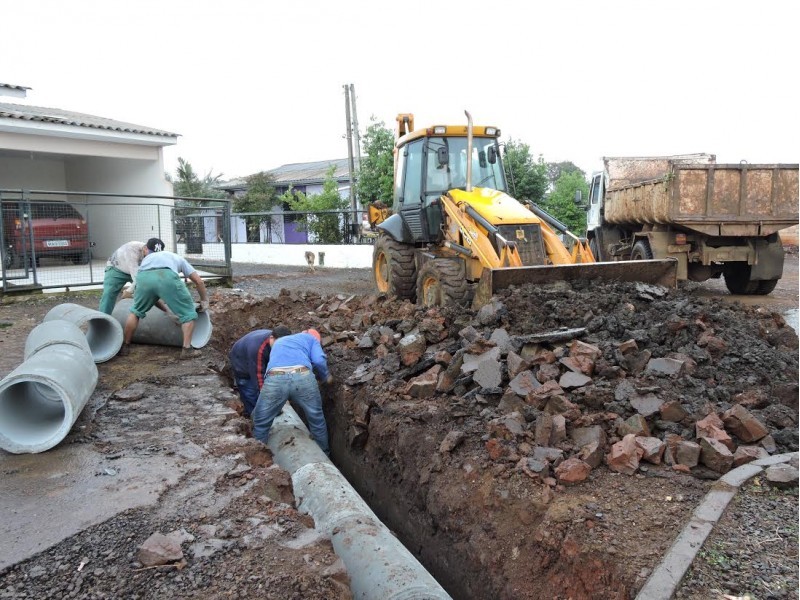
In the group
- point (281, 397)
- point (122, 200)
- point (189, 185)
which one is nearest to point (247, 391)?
point (281, 397)

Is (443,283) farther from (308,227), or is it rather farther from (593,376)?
(308,227)

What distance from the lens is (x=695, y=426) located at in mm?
4289

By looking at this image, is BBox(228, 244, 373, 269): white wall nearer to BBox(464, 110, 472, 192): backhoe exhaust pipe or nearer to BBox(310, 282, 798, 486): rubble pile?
BBox(464, 110, 472, 192): backhoe exhaust pipe

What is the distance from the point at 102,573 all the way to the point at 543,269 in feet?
17.7

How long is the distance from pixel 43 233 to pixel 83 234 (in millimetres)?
850

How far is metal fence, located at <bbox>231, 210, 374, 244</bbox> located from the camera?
19641mm

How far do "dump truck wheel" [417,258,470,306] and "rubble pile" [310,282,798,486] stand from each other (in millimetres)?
363

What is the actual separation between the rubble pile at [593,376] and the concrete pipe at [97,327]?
2.43 meters

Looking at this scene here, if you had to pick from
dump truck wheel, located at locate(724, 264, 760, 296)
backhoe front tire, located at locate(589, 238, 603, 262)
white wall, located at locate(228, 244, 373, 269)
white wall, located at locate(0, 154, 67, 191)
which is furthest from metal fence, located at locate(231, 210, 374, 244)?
dump truck wheel, located at locate(724, 264, 760, 296)

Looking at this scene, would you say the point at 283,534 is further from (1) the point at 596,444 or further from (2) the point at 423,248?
(2) the point at 423,248

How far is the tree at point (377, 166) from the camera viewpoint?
69.9 ft

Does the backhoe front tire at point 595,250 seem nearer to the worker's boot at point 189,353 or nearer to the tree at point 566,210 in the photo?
the tree at point 566,210

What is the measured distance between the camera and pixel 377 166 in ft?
70.4

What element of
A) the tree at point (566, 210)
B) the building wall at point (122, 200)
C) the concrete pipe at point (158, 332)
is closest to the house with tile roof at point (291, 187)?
the building wall at point (122, 200)
